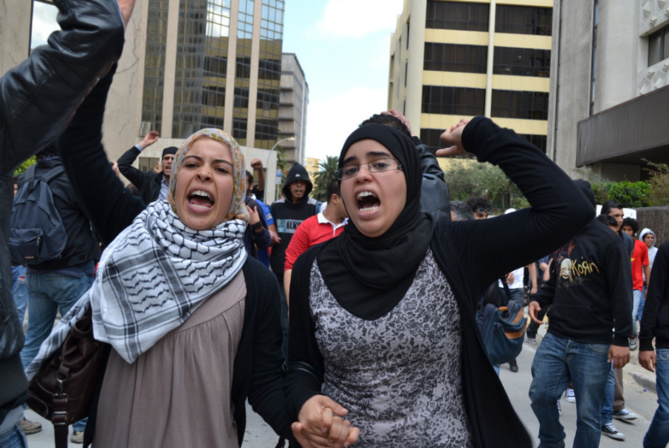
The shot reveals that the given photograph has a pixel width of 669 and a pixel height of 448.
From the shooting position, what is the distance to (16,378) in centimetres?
174

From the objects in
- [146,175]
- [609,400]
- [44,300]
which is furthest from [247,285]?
[609,400]

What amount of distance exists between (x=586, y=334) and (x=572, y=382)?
1.30 ft

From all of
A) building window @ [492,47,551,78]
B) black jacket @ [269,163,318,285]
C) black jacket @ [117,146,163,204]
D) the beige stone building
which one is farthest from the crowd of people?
the beige stone building

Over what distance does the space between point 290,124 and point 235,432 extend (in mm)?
114267

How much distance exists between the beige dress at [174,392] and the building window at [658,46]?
2684cm

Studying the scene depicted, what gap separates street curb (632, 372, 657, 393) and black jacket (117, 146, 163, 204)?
6817 millimetres

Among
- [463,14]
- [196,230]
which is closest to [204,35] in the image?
[463,14]

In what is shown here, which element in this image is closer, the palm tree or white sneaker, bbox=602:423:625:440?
white sneaker, bbox=602:423:625:440

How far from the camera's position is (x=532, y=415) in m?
6.39

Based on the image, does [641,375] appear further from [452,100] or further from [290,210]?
[452,100]

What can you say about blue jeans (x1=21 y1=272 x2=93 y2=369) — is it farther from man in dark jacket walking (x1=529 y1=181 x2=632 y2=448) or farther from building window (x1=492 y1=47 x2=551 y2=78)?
building window (x1=492 y1=47 x2=551 y2=78)

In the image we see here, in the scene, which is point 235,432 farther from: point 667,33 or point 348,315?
point 667,33

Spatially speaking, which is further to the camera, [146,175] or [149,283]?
[146,175]

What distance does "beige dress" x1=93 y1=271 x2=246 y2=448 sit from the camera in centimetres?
212
